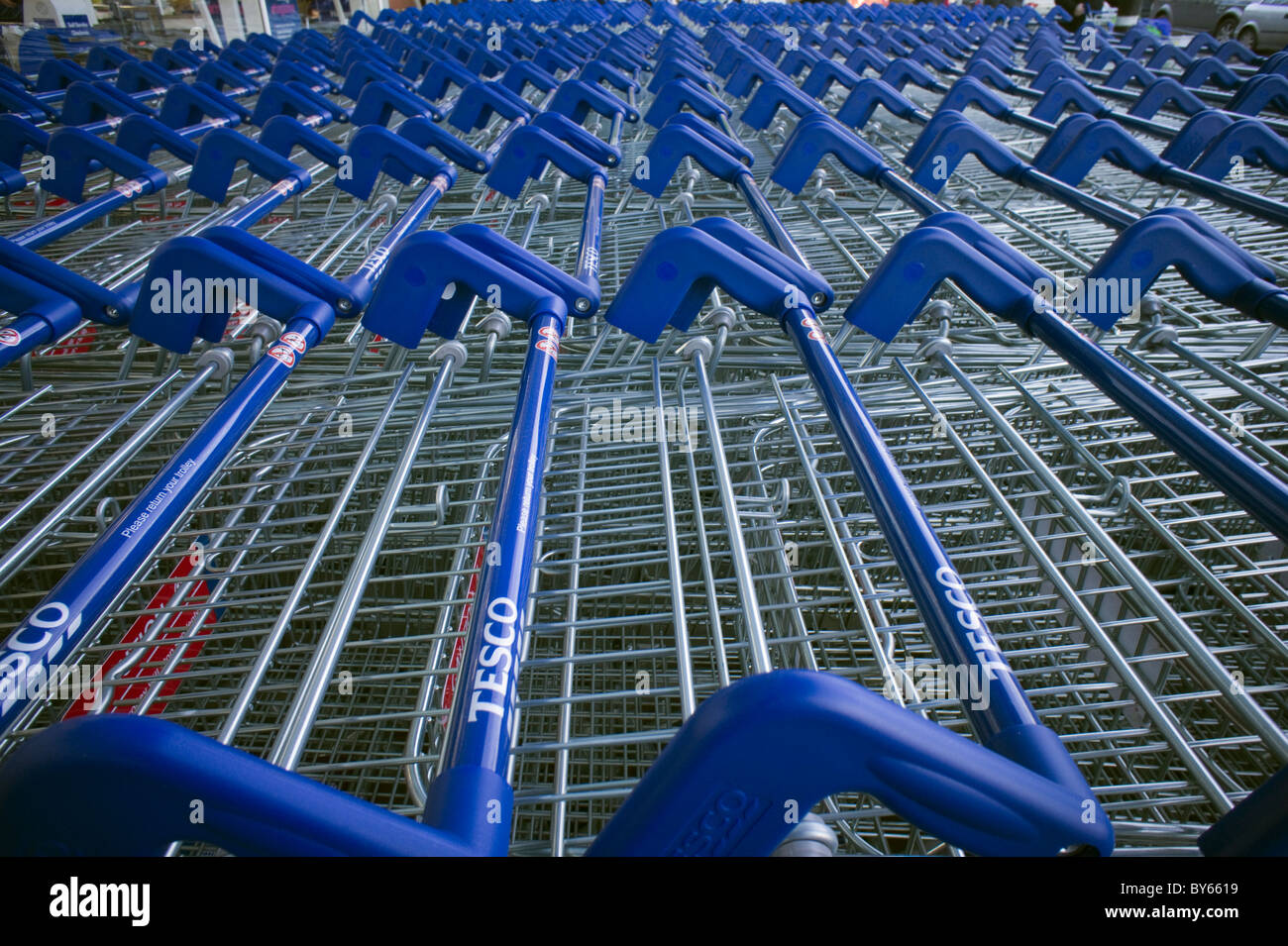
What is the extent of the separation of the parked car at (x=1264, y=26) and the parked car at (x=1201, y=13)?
0.32 m

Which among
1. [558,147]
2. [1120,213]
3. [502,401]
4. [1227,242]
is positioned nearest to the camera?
[1227,242]

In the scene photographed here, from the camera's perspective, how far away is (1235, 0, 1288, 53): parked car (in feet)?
24.0

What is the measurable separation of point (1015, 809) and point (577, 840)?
0.37m

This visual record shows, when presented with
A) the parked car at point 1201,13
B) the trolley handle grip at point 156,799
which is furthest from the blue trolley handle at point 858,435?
the parked car at point 1201,13

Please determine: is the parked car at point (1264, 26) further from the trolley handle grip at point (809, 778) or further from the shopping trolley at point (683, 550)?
the trolley handle grip at point (809, 778)

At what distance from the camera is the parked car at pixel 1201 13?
8.09 meters

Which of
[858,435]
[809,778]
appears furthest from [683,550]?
[809,778]

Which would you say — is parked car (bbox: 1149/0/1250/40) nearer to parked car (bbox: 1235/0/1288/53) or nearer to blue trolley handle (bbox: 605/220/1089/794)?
parked car (bbox: 1235/0/1288/53)

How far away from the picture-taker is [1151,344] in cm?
126

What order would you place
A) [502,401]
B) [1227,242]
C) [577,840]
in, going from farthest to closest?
1. [502,401]
2. [1227,242]
3. [577,840]

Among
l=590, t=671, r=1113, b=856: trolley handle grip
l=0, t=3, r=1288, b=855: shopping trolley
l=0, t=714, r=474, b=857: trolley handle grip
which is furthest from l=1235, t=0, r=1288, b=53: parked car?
l=0, t=714, r=474, b=857: trolley handle grip

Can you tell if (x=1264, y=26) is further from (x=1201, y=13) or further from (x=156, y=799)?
(x=156, y=799)
